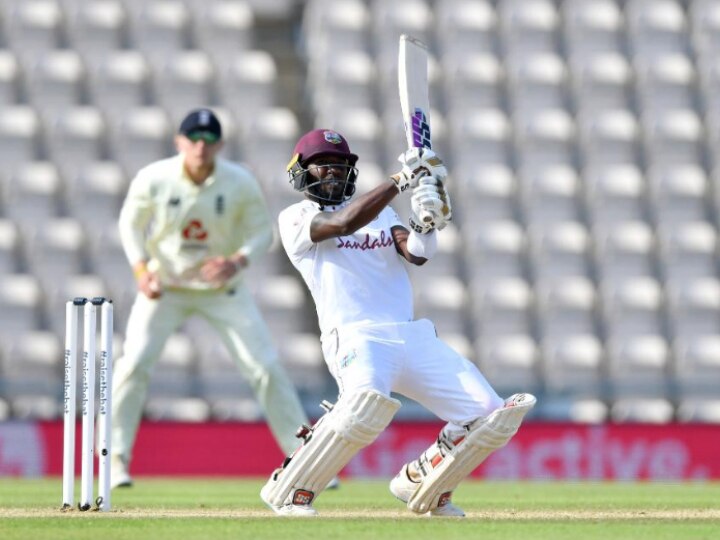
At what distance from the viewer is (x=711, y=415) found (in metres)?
11.7

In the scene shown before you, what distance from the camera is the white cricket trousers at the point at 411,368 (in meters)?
5.01

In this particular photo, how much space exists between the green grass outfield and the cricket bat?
4.37ft

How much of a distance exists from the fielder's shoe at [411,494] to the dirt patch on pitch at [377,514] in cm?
6

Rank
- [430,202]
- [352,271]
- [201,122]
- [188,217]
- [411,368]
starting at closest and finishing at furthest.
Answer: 1. [430,202]
2. [411,368]
3. [352,271]
4. [201,122]
5. [188,217]

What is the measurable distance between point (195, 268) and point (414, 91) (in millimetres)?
2723

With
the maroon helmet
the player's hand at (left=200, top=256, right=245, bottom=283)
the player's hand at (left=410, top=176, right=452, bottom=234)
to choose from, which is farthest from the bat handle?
the player's hand at (left=200, top=256, right=245, bottom=283)

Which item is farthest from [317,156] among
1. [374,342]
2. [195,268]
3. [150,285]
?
[195,268]

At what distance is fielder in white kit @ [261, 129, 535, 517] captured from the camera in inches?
195

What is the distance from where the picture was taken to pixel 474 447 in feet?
16.6

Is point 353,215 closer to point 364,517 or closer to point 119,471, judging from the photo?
point 364,517

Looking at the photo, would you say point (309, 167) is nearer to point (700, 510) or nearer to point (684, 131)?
point (700, 510)

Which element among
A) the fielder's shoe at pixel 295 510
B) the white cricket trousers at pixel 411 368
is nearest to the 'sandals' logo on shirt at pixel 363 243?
the white cricket trousers at pixel 411 368

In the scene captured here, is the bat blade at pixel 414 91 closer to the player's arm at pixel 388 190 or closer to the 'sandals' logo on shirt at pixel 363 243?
the player's arm at pixel 388 190

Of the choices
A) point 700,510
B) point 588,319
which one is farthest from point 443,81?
point 700,510
